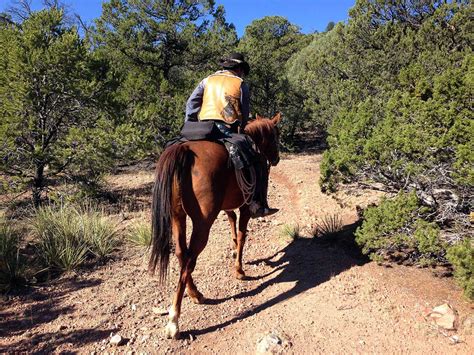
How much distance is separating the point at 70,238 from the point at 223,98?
3.09 m

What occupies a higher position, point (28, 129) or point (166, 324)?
point (28, 129)

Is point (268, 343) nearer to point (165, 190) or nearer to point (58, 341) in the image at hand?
point (165, 190)

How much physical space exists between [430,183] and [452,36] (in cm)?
562

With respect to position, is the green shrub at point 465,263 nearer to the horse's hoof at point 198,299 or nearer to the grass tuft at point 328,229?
the grass tuft at point 328,229

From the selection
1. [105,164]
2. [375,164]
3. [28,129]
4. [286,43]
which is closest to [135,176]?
[105,164]

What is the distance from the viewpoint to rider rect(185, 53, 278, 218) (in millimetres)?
4266

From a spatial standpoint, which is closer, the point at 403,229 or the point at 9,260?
the point at 403,229

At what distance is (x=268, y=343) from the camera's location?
3.28 meters

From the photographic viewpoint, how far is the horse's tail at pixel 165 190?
3506 millimetres

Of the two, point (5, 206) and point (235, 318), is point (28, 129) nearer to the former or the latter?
point (5, 206)

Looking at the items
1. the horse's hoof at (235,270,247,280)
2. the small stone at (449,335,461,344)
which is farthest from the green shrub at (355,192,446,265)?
the horse's hoof at (235,270,247,280)

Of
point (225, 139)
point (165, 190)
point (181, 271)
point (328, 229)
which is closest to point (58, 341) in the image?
point (181, 271)

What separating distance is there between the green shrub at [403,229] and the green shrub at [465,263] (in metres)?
0.48

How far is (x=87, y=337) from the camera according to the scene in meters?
3.54
